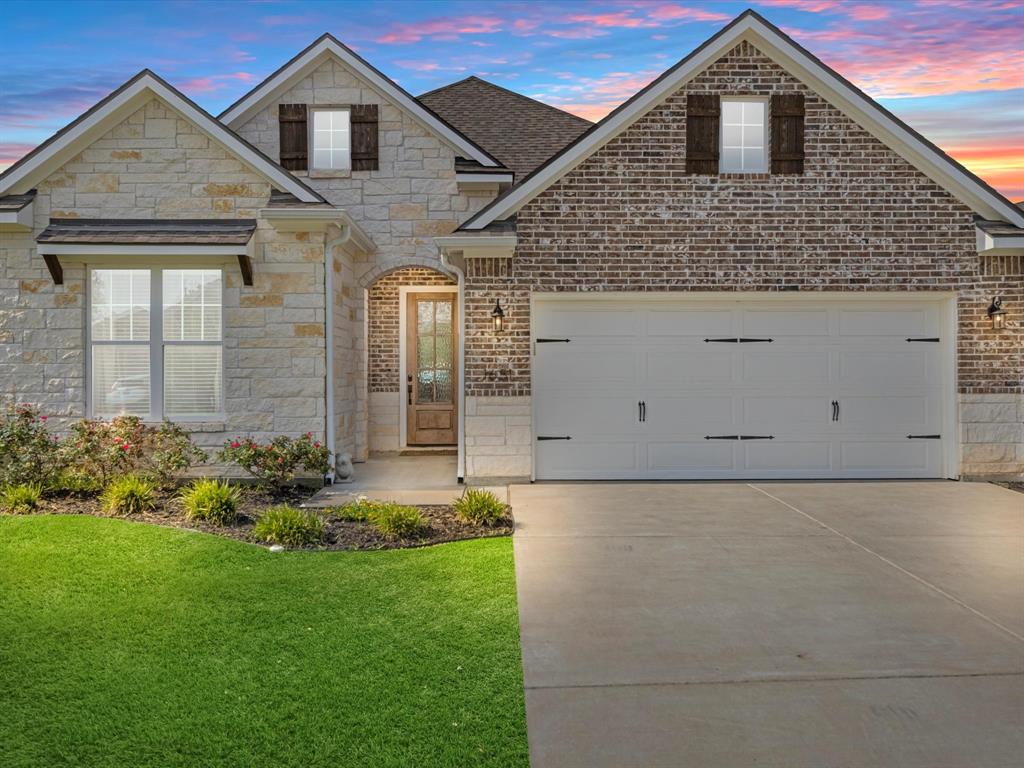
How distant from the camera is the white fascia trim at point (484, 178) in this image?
506 inches

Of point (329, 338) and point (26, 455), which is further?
point (329, 338)

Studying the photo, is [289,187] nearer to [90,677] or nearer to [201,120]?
[201,120]

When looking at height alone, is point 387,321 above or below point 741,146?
below

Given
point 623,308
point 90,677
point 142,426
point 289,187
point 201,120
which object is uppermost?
point 201,120

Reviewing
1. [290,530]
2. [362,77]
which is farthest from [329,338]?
[362,77]

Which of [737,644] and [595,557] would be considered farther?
[595,557]

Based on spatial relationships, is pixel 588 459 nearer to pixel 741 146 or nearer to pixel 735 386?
pixel 735 386

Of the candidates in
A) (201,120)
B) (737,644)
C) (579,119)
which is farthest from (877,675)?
(579,119)

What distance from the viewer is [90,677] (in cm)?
454

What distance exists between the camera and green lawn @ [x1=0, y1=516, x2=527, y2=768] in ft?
12.4

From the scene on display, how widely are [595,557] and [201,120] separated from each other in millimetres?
7760

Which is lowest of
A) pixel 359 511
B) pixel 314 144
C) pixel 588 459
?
pixel 359 511

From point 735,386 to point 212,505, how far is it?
23.4ft

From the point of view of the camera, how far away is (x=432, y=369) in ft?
48.8
